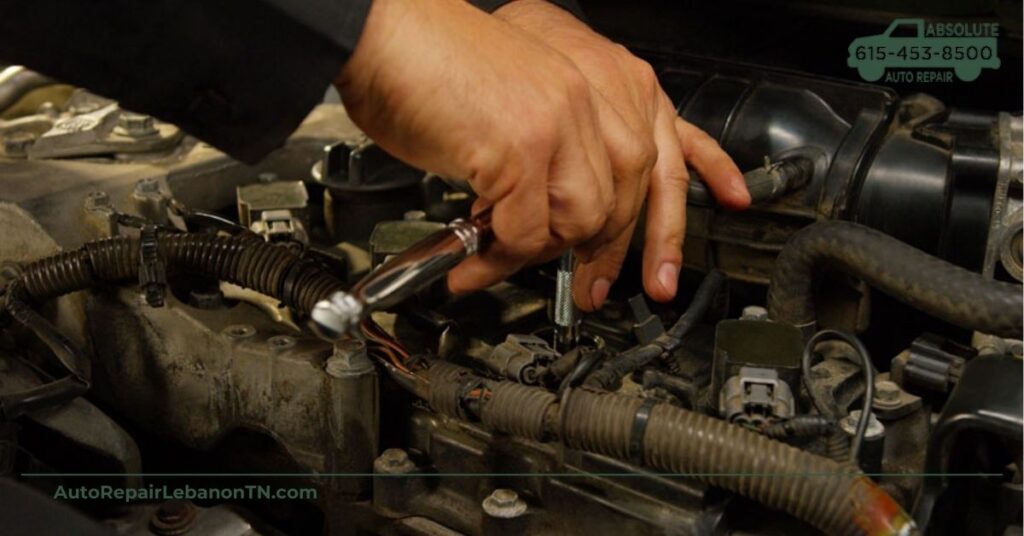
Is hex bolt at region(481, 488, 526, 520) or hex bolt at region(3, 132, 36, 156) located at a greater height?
hex bolt at region(3, 132, 36, 156)

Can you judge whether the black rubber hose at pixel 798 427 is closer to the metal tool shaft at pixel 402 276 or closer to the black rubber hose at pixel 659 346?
the black rubber hose at pixel 659 346

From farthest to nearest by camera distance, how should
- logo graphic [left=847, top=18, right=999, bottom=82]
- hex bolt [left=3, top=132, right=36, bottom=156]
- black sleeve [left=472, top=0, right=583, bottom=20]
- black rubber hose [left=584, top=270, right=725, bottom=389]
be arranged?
1. hex bolt [left=3, top=132, right=36, bottom=156]
2. logo graphic [left=847, top=18, right=999, bottom=82]
3. black sleeve [left=472, top=0, right=583, bottom=20]
4. black rubber hose [left=584, top=270, right=725, bottom=389]

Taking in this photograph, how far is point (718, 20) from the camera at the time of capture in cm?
158

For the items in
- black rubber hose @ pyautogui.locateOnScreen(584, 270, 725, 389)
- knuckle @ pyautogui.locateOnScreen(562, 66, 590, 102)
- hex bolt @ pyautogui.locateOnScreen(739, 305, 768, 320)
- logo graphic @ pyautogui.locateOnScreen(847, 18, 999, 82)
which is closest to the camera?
knuckle @ pyautogui.locateOnScreen(562, 66, 590, 102)

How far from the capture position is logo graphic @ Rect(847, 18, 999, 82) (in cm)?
140

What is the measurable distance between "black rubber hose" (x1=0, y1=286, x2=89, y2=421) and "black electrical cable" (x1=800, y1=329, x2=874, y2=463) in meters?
0.73

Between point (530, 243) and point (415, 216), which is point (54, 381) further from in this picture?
point (530, 243)

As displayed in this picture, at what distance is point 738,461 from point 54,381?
736mm

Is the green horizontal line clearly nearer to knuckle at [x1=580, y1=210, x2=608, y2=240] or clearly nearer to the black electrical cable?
the black electrical cable

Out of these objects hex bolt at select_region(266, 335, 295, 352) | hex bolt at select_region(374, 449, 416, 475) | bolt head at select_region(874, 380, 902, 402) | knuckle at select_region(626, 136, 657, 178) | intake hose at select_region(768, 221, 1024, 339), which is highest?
knuckle at select_region(626, 136, 657, 178)

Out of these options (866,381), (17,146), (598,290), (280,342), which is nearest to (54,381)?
(280,342)

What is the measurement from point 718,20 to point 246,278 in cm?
73

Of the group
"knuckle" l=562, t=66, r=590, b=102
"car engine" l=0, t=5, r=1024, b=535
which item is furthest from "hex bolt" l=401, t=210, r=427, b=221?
"knuckle" l=562, t=66, r=590, b=102

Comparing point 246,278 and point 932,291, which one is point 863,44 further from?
point 246,278
